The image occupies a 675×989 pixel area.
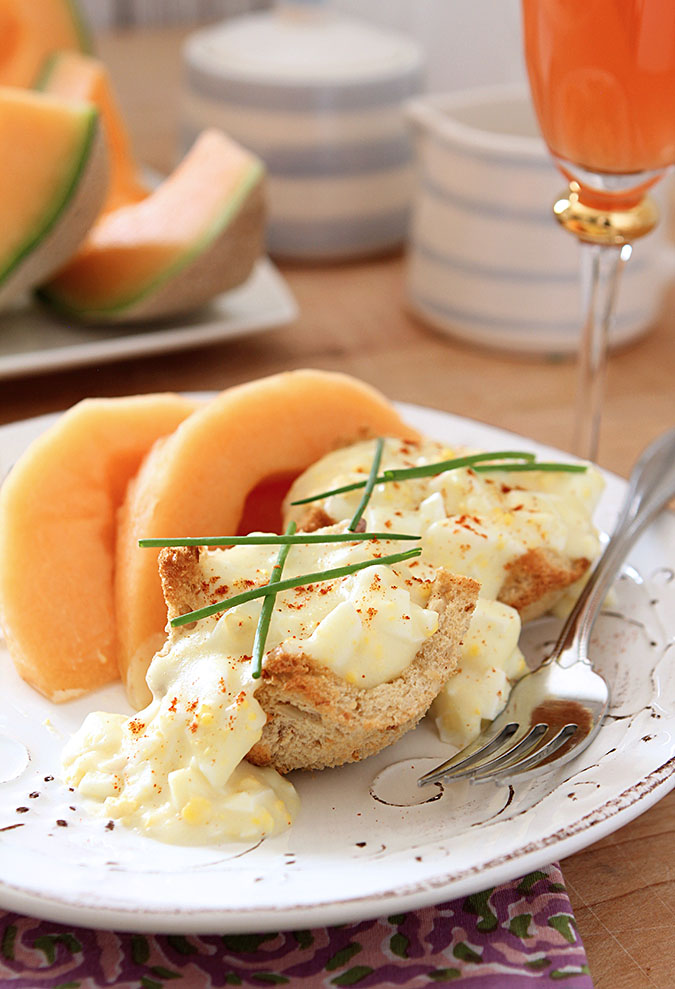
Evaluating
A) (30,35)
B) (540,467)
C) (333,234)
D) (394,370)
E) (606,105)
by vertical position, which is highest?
(606,105)

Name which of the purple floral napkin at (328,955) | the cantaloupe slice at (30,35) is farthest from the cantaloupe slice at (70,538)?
the cantaloupe slice at (30,35)

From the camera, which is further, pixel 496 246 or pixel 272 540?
pixel 496 246

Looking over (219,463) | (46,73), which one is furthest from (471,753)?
(46,73)

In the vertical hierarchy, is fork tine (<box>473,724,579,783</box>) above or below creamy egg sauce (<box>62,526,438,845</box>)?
below

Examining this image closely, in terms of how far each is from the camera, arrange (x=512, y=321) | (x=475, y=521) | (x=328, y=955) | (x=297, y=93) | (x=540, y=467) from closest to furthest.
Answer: (x=328, y=955), (x=475, y=521), (x=540, y=467), (x=512, y=321), (x=297, y=93)

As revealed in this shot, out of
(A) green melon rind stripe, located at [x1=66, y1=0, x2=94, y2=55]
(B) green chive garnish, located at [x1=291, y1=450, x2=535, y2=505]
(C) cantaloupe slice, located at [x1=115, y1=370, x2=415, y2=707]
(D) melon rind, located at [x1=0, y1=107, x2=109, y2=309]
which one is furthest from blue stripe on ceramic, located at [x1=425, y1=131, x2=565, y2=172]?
(A) green melon rind stripe, located at [x1=66, y1=0, x2=94, y2=55]

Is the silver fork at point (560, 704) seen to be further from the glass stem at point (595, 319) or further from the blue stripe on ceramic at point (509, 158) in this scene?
the blue stripe on ceramic at point (509, 158)

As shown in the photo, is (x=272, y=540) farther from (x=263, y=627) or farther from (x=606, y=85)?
(x=606, y=85)

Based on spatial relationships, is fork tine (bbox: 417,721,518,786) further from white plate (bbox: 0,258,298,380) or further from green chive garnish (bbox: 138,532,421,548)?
white plate (bbox: 0,258,298,380)
